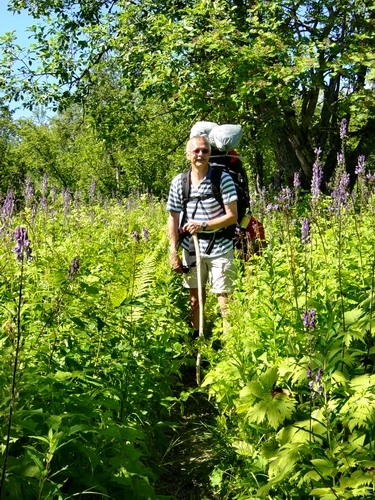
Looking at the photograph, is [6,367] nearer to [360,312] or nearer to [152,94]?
[360,312]

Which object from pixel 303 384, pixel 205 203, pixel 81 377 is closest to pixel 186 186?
pixel 205 203

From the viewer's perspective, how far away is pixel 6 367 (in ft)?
8.07

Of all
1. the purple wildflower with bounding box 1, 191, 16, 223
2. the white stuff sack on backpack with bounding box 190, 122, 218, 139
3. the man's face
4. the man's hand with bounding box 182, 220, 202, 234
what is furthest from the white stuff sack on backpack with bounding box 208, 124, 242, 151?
the purple wildflower with bounding box 1, 191, 16, 223

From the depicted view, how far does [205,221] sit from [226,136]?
2.79 ft

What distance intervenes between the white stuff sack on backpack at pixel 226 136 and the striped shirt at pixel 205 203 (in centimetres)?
41

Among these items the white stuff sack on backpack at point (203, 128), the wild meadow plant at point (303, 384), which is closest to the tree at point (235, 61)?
the white stuff sack on backpack at point (203, 128)

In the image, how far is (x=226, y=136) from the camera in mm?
5297

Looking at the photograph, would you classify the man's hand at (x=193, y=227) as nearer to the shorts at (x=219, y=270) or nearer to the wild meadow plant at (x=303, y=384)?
the shorts at (x=219, y=270)

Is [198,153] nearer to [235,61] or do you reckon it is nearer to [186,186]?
[186,186]

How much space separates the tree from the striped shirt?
4.25 m

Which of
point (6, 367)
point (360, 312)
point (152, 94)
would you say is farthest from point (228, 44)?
point (6, 367)

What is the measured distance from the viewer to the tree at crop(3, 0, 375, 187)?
9031mm

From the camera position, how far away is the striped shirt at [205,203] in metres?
5.02

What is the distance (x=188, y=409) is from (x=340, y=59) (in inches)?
267
